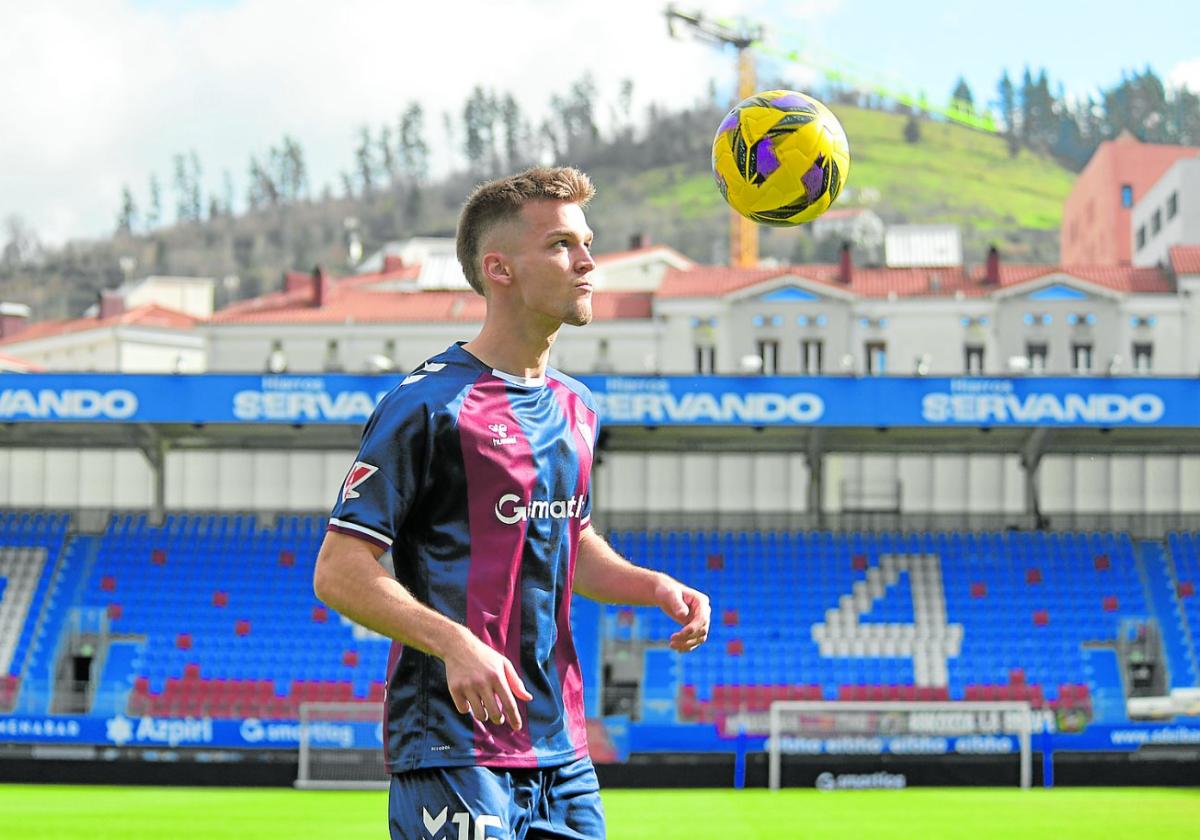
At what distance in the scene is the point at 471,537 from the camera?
4465 mm

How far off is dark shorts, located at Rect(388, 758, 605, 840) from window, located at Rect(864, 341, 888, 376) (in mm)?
42068

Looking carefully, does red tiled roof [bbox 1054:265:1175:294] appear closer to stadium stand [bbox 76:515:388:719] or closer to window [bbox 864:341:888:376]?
window [bbox 864:341:888:376]

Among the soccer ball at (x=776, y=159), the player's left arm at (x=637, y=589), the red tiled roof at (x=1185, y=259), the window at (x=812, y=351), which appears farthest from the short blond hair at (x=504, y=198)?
the red tiled roof at (x=1185, y=259)

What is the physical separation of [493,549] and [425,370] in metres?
0.57

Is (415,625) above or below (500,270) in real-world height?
below

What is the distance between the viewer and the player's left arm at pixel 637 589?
4.72 metres

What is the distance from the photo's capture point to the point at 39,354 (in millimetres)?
62062

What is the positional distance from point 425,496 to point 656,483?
2806 cm

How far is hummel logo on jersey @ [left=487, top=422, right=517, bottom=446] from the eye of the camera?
4535 mm

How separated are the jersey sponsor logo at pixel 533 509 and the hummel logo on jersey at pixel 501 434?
0.15 meters

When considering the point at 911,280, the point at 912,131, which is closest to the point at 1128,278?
the point at 911,280

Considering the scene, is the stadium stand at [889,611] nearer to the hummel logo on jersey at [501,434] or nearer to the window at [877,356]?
the window at [877,356]

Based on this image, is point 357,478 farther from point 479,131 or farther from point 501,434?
point 479,131

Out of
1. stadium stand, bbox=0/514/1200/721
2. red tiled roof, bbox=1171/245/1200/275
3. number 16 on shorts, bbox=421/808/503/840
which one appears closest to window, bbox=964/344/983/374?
red tiled roof, bbox=1171/245/1200/275
